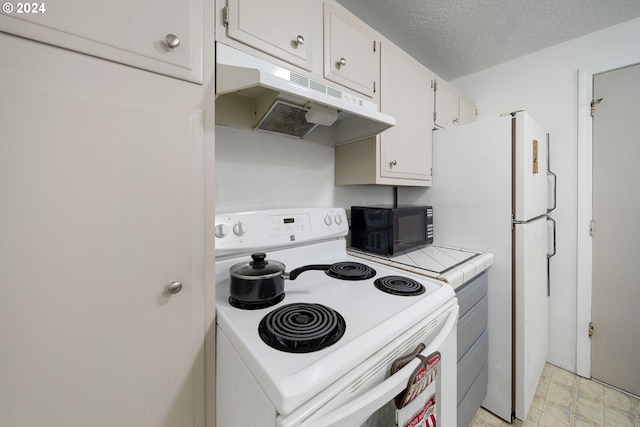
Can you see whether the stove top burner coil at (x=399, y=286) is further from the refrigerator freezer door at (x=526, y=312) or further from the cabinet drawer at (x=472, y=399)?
the refrigerator freezer door at (x=526, y=312)

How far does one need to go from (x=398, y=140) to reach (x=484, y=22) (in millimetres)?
1015

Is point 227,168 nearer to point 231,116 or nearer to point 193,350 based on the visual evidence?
point 231,116

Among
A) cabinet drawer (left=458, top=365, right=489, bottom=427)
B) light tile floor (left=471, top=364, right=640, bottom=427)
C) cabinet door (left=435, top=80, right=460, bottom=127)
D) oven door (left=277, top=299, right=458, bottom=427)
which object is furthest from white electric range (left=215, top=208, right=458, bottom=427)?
cabinet door (left=435, top=80, right=460, bottom=127)

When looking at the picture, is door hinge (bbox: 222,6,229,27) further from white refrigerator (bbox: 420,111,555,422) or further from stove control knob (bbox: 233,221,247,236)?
white refrigerator (bbox: 420,111,555,422)

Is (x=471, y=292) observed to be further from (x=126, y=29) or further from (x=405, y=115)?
(x=126, y=29)

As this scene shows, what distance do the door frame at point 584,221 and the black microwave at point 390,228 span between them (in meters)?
1.14

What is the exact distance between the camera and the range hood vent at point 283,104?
67 cm

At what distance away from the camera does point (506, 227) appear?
1367mm

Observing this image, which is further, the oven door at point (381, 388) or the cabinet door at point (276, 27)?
the cabinet door at point (276, 27)

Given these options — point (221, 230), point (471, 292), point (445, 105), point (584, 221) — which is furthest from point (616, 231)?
point (221, 230)

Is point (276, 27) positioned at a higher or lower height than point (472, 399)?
higher

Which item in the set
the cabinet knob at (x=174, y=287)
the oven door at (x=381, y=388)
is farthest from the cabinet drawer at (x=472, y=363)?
the cabinet knob at (x=174, y=287)

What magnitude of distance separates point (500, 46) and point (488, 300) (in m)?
1.85

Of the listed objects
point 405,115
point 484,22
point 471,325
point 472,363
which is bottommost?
point 472,363
